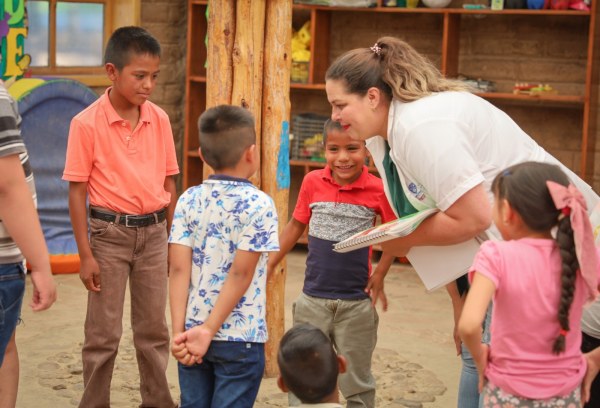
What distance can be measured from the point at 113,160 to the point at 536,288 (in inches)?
85.3

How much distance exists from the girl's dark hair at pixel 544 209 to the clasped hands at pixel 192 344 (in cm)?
105

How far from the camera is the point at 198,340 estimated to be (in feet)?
10.6

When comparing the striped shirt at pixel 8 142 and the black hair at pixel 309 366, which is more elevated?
the striped shirt at pixel 8 142

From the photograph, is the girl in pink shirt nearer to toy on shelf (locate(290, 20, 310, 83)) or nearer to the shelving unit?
the shelving unit

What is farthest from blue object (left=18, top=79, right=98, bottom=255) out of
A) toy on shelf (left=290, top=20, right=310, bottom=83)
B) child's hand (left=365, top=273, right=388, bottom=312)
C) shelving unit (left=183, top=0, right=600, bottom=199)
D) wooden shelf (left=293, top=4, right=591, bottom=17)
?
child's hand (left=365, top=273, right=388, bottom=312)

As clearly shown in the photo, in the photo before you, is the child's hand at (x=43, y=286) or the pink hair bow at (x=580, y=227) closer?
the pink hair bow at (x=580, y=227)

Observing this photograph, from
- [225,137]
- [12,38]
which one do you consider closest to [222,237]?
[225,137]

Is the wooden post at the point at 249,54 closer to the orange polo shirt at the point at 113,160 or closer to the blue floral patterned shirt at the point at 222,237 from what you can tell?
the orange polo shirt at the point at 113,160

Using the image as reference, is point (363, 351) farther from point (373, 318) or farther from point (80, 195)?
point (80, 195)

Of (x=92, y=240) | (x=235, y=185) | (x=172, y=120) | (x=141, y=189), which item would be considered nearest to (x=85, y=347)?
(x=92, y=240)

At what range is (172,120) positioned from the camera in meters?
8.72

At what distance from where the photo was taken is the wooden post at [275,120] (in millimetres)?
4957

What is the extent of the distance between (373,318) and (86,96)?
4062 millimetres

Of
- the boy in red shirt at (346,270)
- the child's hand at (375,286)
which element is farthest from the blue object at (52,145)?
the child's hand at (375,286)
